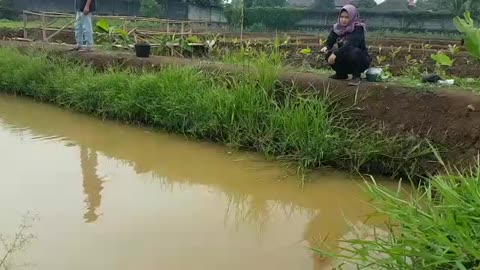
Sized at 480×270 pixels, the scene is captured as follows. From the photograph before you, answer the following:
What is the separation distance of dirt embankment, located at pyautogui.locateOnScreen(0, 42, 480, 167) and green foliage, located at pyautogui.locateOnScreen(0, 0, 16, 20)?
2208cm

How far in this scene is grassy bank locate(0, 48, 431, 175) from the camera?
184 inches

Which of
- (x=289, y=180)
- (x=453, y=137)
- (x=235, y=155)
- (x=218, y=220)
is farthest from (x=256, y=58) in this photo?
(x=218, y=220)

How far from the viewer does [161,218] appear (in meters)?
3.58

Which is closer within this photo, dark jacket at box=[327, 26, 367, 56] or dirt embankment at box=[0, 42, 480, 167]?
dirt embankment at box=[0, 42, 480, 167]

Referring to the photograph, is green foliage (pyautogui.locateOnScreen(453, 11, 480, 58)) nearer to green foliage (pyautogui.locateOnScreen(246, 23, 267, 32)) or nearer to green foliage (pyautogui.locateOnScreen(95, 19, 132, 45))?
green foliage (pyautogui.locateOnScreen(95, 19, 132, 45))

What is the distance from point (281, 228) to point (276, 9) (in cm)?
2628

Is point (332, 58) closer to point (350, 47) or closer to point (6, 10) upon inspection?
point (350, 47)

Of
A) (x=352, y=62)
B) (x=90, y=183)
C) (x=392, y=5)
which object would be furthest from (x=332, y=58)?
(x=392, y=5)

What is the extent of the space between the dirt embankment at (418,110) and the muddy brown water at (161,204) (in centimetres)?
82

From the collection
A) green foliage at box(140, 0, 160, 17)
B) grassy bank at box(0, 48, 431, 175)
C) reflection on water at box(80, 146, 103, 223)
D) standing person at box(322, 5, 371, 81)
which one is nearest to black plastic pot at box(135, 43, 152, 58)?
grassy bank at box(0, 48, 431, 175)

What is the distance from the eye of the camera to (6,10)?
24.1 m

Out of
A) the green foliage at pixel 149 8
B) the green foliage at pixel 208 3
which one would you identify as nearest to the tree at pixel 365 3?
the green foliage at pixel 208 3

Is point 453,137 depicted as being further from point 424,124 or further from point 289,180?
point 289,180

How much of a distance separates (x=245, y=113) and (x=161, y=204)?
1.79 metres
